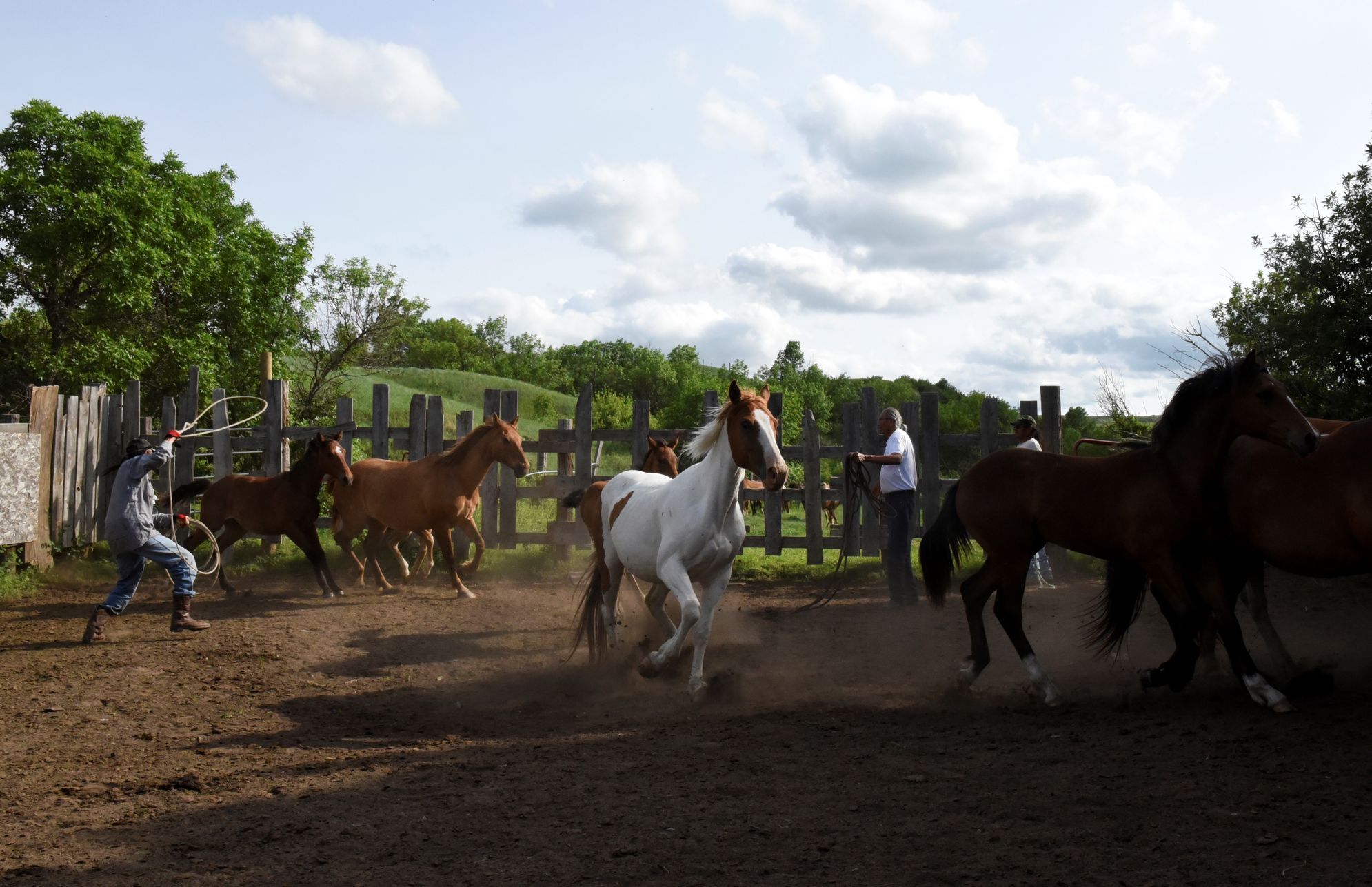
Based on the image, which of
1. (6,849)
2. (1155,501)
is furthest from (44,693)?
(1155,501)

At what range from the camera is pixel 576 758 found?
16.7 feet

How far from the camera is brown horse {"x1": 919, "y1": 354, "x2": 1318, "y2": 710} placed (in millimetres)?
5344

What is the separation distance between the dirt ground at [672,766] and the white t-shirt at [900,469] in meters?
1.88

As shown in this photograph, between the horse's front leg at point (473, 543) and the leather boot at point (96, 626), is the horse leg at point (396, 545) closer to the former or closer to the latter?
the horse's front leg at point (473, 543)

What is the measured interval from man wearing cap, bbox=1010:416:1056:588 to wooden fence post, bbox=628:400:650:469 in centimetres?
412

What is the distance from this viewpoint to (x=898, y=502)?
32.2ft

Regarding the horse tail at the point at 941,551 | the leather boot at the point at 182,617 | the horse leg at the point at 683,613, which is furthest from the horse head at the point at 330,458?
the horse tail at the point at 941,551

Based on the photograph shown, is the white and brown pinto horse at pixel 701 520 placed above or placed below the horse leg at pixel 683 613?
above

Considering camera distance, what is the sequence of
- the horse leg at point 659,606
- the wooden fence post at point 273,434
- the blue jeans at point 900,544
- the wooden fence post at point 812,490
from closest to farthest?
1. the horse leg at point 659,606
2. the blue jeans at point 900,544
3. the wooden fence post at point 812,490
4. the wooden fence post at point 273,434

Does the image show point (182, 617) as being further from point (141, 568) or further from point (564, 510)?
point (564, 510)

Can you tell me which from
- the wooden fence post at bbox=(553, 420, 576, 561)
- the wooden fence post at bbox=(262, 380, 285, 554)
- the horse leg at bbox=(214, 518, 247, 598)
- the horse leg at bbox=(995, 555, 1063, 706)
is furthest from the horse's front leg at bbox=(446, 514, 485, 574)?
the horse leg at bbox=(995, 555, 1063, 706)

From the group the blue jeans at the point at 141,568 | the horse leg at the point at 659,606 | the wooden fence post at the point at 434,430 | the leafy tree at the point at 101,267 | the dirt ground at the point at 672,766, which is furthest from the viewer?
the leafy tree at the point at 101,267

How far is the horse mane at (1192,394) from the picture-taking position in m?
5.54

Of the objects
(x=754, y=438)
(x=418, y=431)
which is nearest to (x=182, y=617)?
(x=418, y=431)
